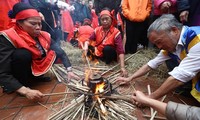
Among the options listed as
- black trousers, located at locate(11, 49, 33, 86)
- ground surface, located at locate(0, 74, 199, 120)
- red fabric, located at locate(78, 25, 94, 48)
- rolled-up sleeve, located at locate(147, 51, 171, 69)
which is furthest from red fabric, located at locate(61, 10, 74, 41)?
rolled-up sleeve, located at locate(147, 51, 171, 69)

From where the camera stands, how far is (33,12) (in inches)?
121

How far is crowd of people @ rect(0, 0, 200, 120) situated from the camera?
2.32 meters

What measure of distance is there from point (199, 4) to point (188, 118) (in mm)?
2429

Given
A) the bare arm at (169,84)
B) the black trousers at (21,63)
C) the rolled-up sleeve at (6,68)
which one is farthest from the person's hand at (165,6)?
the rolled-up sleeve at (6,68)

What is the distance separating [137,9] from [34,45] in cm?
248

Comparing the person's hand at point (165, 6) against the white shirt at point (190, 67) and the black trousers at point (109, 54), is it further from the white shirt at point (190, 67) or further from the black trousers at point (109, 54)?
the white shirt at point (190, 67)

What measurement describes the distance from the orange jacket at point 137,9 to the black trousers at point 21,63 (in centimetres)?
253

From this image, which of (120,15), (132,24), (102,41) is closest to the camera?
(102,41)

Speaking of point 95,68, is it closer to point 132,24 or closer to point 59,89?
point 59,89

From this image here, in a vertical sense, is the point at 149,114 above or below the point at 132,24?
below

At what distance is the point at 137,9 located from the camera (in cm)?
467

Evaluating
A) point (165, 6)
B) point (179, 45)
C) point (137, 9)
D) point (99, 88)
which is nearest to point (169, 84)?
point (179, 45)

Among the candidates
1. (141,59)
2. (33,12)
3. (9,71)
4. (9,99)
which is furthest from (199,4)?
(9,99)

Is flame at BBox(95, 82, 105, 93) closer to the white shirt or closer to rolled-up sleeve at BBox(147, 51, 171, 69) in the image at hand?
rolled-up sleeve at BBox(147, 51, 171, 69)
